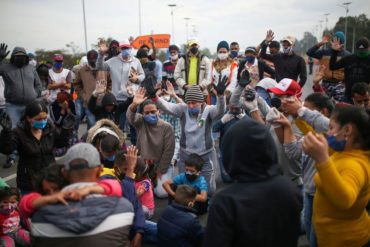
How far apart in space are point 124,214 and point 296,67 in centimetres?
682

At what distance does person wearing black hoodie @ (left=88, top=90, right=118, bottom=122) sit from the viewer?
6.29 meters

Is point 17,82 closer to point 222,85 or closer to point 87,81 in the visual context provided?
point 87,81

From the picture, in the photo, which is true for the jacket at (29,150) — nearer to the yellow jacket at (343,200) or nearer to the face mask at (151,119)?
the face mask at (151,119)

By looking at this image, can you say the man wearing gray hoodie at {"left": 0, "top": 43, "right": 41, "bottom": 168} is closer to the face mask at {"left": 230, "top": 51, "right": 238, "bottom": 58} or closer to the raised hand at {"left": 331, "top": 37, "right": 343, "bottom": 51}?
the raised hand at {"left": 331, "top": 37, "right": 343, "bottom": 51}

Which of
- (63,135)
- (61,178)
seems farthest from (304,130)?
(63,135)

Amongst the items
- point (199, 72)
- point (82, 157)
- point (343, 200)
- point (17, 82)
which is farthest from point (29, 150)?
point (199, 72)

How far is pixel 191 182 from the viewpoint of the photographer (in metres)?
4.96

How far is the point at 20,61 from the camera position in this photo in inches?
276

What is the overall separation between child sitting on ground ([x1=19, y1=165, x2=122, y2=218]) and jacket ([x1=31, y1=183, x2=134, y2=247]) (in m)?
0.04

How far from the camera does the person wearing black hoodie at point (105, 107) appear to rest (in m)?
6.29

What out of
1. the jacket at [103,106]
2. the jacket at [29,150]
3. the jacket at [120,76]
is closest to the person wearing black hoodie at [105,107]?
the jacket at [103,106]

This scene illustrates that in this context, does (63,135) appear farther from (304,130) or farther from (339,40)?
(339,40)

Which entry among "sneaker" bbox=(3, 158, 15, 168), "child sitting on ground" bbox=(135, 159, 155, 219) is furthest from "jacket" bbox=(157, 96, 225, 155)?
"sneaker" bbox=(3, 158, 15, 168)

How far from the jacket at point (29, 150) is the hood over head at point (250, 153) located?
2.85 meters
